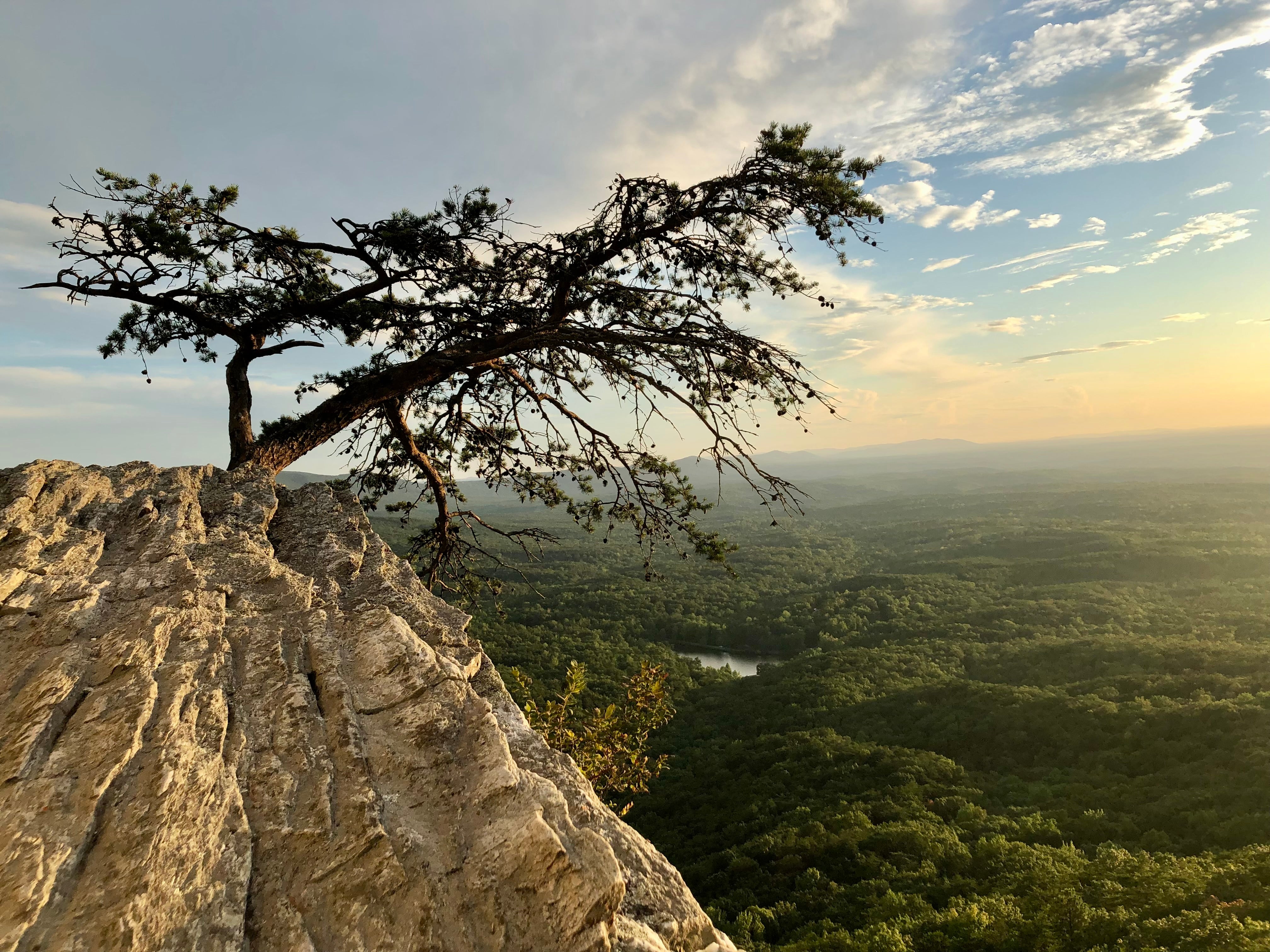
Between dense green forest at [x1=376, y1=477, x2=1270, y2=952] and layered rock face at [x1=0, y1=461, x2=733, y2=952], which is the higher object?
layered rock face at [x1=0, y1=461, x2=733, y2=952]

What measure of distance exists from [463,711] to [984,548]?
470 ft

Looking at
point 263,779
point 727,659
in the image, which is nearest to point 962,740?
point 727,659

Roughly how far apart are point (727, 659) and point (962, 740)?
38892 millimetres

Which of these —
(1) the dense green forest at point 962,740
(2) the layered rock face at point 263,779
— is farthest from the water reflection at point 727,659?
(2) the layered rock face at point 263,779

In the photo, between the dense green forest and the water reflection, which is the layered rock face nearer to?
the dense green forest

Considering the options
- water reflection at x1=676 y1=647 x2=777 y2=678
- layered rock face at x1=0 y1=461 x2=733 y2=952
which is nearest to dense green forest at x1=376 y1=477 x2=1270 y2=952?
water reflection at x1=676 y1=647 x2=777 y2=678

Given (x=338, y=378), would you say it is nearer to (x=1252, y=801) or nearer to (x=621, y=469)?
(x=621, y=469)

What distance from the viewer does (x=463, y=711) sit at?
3.43 m

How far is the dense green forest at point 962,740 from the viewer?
942 inches

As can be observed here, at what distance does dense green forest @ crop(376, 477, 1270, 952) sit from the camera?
23922 mm

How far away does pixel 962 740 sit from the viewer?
155 feet

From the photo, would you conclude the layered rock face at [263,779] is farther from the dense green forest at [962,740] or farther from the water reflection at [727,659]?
the water reflection at [727,659]

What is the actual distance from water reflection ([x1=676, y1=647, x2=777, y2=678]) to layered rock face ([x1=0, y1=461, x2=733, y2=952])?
7587 cm

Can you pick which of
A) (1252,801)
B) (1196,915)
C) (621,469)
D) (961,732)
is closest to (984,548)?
(961,732)
